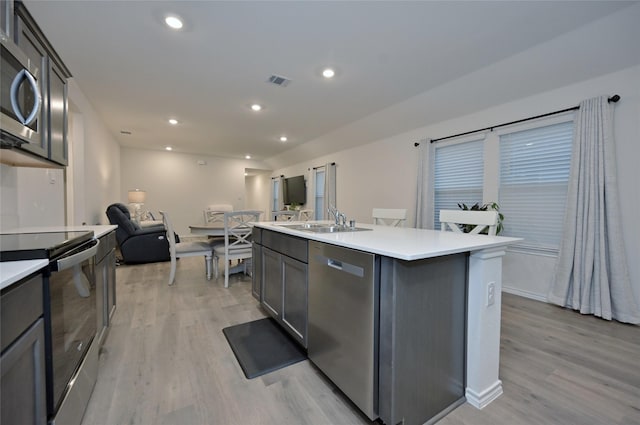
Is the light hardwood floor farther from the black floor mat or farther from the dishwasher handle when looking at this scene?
the dishwasher handle

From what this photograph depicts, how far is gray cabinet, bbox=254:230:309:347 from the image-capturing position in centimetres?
181

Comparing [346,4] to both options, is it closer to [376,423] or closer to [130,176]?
[376,423]

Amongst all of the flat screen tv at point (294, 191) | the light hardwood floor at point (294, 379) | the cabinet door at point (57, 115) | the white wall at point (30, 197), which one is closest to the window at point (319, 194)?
the flat screen tv at point (294, 191)

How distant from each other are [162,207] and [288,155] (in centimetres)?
405

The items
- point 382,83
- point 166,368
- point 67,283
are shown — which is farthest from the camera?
point 382,83

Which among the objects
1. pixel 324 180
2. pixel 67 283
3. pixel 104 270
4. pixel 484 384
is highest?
pixel 324 180

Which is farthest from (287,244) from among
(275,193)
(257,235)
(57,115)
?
(275,193)

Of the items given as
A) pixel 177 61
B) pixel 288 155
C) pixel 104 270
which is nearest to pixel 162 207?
pixel 288 155

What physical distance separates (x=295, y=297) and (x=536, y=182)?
10.5ft

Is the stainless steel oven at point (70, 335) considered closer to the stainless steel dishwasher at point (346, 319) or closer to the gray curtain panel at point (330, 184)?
the stainless steel dishwasher at point (346, 319)

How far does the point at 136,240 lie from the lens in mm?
4469

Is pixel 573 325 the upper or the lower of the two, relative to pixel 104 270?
lower

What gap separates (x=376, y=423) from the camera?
1.30m

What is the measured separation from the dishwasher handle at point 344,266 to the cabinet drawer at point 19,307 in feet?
3.85
